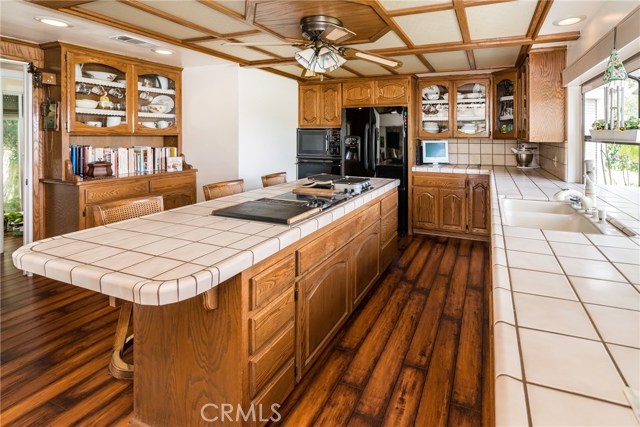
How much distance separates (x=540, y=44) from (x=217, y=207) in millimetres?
3066

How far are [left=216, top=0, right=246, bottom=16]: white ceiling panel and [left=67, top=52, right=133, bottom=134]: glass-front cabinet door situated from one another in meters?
1.93

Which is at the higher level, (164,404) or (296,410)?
(164,404)

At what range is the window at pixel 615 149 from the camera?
237 centimetres

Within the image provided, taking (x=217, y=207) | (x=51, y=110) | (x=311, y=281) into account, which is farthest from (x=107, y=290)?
(x=51, y=110)

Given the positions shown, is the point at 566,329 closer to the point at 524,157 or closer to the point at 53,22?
the point at 53,22

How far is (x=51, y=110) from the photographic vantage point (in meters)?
3.51

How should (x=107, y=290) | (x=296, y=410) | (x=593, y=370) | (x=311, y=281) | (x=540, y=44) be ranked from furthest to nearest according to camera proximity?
(x=540, y=44) → (x=311, y=281) → (x=296, y=410) → (x=107, y=290) → (x=593, y=370)

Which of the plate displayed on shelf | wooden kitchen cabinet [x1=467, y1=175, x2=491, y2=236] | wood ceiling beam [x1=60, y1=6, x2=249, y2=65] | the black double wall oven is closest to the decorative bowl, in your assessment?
the plate displayed on shelf

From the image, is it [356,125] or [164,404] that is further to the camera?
[356,125]

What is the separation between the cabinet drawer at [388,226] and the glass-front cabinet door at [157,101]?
2778 millimetres

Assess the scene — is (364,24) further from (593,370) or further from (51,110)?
(51,110)

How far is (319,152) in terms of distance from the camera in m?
5.44

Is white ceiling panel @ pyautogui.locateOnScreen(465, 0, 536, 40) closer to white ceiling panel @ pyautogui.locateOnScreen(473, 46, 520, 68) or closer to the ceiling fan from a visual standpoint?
white ceiling panel @ pyautogui.locateOnScreen(473, 46, 520, 68)

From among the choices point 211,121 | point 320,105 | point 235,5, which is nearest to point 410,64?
point 320,105
